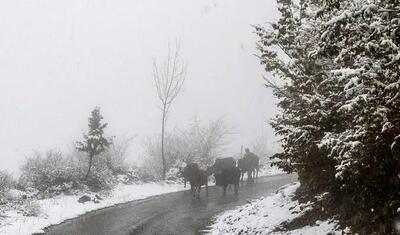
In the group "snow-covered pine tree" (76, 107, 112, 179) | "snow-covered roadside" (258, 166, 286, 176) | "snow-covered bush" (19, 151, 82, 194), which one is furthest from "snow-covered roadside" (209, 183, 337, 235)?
"snow-covered roadside" (258, 166, 286, 176)

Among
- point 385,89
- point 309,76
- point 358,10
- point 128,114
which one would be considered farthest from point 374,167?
point 128,114

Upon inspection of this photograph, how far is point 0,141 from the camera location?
108875 millimetres

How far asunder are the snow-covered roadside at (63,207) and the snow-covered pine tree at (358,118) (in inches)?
382

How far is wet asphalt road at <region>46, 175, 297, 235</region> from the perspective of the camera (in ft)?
49.7

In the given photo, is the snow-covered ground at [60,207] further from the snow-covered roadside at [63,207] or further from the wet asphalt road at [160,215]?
the wet asphalt road at [160,215]

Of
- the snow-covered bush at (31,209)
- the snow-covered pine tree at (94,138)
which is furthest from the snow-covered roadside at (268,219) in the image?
the snow-covered pine tree at (94,138)

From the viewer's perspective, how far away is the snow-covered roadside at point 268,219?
34.1 ft

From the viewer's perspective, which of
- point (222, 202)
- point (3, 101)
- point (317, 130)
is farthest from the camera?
point (3, 101)

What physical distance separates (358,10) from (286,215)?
7.62 meters

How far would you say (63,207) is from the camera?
754 inches

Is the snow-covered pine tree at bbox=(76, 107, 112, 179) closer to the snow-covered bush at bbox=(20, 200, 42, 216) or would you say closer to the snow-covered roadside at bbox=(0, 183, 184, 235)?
the snow-covered roadside at bbox=(0, 183, 184, 235)

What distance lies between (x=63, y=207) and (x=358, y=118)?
49.8 ft

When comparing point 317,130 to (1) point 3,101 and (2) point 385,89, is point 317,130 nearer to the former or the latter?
(2) point 385,89

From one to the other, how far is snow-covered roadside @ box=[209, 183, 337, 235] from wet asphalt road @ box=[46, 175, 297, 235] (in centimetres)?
86
